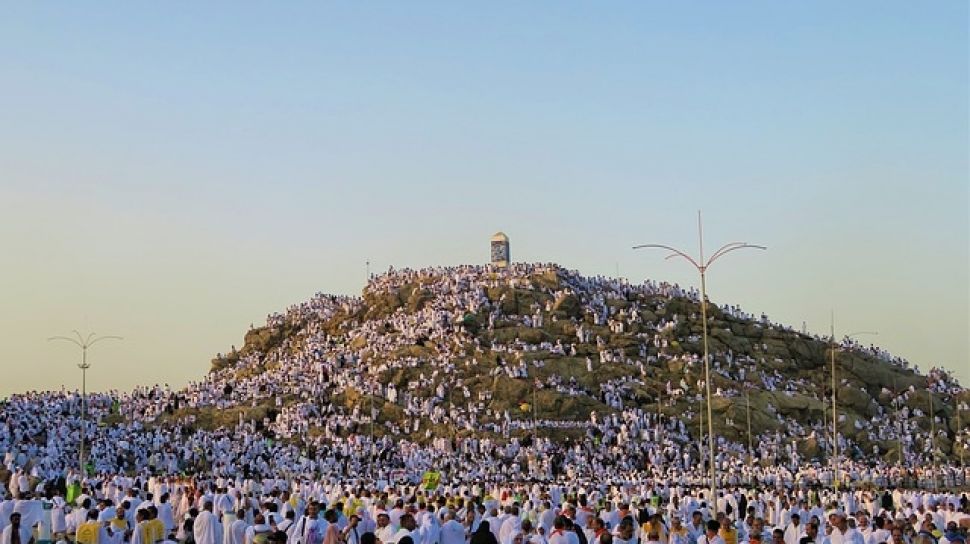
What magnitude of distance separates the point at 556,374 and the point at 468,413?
436 inches

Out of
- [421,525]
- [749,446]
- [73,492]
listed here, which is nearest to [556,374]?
[749,446]

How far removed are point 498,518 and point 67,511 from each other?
14095 mm

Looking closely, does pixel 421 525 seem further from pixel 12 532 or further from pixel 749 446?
pixel 749 446

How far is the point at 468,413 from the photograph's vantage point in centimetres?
10706

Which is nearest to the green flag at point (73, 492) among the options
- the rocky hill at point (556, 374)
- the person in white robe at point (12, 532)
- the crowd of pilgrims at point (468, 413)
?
the crowd of pilgrims at point (468, 413)

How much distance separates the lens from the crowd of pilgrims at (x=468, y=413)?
8469cm

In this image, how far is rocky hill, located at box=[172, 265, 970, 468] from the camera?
348ft

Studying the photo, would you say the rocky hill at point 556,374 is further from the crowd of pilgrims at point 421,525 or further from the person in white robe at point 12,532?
the person in white robe at point 12,532

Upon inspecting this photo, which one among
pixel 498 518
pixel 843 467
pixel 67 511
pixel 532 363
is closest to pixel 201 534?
pixel 498 518

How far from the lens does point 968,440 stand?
112 metres

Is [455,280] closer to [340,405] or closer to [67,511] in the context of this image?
[340,405]

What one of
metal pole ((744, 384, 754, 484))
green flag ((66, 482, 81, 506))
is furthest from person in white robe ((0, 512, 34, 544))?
metal pole ((744, 384, 754, 484))

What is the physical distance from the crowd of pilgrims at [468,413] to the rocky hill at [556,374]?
0.92ft

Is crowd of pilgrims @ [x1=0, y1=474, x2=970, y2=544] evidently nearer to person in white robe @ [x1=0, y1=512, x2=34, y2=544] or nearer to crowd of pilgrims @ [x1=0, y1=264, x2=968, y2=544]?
person in white robe @ [x1=0, y1=512, x2=34, y2=544]
